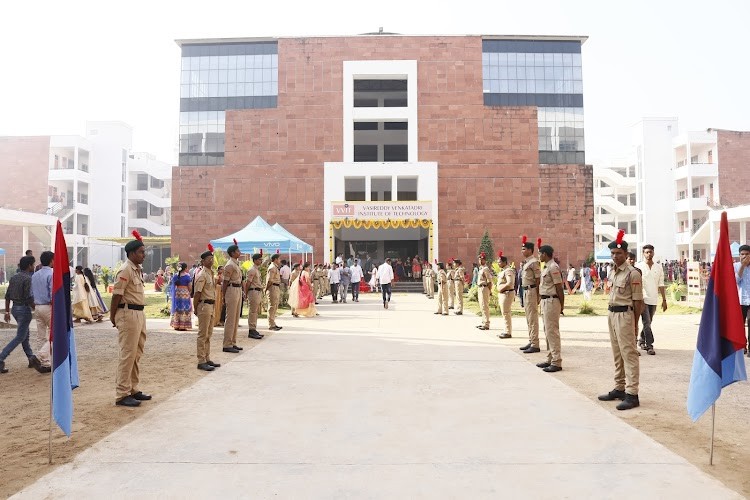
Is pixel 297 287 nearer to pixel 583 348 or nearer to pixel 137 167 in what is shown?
pixel 583 348

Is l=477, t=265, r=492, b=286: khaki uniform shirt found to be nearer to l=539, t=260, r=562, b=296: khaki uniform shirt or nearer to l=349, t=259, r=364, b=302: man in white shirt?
l=539, t=260, r=562, b=296: khaki uniform shirt

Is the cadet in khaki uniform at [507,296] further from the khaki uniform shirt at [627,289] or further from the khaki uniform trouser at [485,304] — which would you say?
the khaki uniform shirt at [627,289]

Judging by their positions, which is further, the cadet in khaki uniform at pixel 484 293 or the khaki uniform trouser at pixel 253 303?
the cadet in khaki uniform at pixel 484 293

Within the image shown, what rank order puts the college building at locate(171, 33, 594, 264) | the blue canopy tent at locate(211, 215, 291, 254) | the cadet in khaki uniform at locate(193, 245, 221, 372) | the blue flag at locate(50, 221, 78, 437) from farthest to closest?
1. the college building at locate(171, 33, 594, 264)
2. the blue canopy tent at locate(211, 215, 291, 254)
3. the cadet in khaki uniform at locate(193, 245, 221, 372)
4. the blue flag at locate(50, 221, 78, 437)

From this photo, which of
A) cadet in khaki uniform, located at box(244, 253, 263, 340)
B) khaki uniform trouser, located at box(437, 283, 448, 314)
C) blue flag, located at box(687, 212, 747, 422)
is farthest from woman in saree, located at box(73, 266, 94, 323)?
blue flag, located at box(687, 212, 747, 422)

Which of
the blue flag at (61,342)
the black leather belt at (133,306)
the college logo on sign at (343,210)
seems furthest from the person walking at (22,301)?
the college logo on sign at (343,210)

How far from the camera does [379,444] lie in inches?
176

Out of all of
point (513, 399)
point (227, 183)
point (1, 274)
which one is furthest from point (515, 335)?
point (1, 274)

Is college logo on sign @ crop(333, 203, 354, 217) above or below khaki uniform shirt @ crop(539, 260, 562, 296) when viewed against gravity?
above

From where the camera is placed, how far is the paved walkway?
141 inches

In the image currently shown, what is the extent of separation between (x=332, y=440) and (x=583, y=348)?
6751 mm

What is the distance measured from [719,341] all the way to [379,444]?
9.13 ft

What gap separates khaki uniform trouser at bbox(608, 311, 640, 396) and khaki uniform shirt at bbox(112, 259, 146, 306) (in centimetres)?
533

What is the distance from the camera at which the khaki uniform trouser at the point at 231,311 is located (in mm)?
9375
